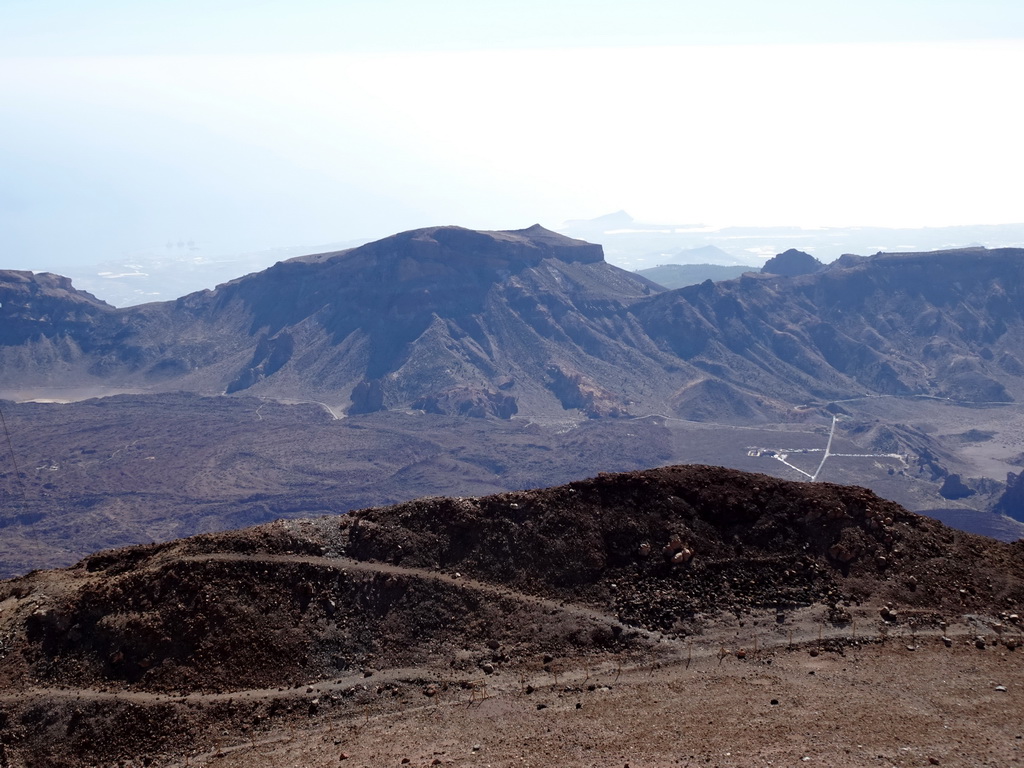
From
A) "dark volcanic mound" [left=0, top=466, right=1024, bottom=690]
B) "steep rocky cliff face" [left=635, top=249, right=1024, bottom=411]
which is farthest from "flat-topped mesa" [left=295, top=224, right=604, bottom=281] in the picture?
"dark volcanic mound" [left=0, top=466, right=1024, bottom=690]

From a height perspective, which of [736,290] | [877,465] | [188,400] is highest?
[736,290]

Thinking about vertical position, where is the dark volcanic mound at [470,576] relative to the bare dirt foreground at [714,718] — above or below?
above

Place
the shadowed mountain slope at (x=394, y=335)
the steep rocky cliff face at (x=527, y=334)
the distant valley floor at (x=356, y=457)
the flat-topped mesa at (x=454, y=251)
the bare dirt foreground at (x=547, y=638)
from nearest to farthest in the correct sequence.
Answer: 1. the bare dirt foreground at (x=547, y=638)
2. the distant valley floor at (x=356, y=457)
3. the steep rocky cliff face at (x=527, y=334)
4. the shadowed mountain slope at (x=394, y=335)
5. the flat-topped mesa at (x=454, y=251)

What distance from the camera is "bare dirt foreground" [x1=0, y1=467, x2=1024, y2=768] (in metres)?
→ 17.3

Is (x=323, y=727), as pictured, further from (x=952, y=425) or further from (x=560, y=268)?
(x=560, y=268)

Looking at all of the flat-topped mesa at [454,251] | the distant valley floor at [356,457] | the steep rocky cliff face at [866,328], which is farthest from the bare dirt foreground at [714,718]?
the flat-topped mesa at [454,251]

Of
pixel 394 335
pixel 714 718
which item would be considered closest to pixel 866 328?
pixel 394 335

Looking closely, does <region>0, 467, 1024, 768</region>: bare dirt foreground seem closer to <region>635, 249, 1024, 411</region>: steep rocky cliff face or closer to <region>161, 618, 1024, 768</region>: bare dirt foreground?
<region>161, 618, 1024, 768</region>: bare dirt foreground

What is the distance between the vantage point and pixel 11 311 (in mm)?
156500

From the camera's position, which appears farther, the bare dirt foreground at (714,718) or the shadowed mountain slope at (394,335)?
the shadowed mountain slope at (394,335)

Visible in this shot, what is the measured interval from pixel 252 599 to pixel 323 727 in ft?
14.2

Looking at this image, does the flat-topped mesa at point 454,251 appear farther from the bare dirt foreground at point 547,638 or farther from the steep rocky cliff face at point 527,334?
the bare dirt foreground at point 547,638

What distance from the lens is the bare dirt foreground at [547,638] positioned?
17297 millimetres

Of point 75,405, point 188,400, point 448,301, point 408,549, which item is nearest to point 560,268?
point 448,301
